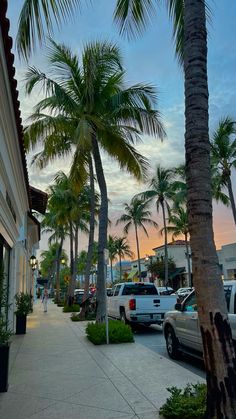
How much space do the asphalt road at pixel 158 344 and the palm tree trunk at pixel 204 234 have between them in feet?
13.6

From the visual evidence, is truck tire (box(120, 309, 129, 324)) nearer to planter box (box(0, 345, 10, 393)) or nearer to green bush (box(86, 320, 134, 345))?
green bush (box(86, 320, 134, 345))

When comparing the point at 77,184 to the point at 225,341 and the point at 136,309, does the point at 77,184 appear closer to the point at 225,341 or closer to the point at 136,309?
the point at 136,309

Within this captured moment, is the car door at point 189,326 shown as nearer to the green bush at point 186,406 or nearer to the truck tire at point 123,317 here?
the green bush at point 186,406

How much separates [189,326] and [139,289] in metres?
9.00

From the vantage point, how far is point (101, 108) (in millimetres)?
14953

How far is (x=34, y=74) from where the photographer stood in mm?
14219

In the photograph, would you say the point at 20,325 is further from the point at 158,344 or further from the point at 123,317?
the point at 158,344

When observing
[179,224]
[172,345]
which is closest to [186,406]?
[172,345]

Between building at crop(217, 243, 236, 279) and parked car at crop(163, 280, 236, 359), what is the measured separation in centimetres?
3057

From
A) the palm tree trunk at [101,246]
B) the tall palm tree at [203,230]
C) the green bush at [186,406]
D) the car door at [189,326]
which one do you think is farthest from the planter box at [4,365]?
the palm tree trunk at [101,246]

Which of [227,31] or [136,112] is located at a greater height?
[136,112]

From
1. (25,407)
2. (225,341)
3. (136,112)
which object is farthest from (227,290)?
(136,112)

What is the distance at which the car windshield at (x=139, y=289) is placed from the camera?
1800 cm

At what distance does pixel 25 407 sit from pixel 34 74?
1148 cm
